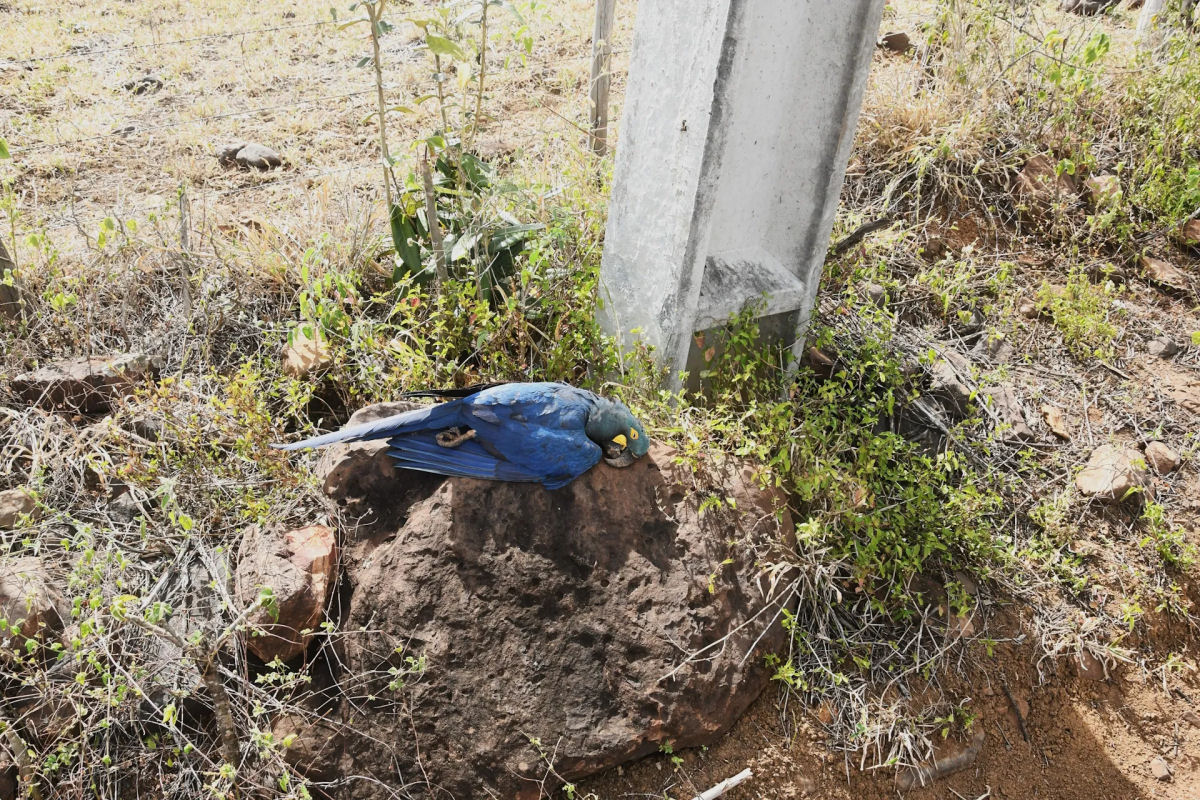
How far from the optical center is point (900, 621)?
3.28 m

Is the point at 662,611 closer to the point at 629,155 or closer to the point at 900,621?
the point at 900,621

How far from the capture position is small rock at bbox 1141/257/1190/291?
481 centimetres

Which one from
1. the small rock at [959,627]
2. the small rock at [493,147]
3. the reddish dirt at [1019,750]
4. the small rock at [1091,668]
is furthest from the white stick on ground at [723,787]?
the small rock at [493,147]

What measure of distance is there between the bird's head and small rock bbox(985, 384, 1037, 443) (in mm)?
1960

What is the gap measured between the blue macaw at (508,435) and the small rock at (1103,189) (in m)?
3.56

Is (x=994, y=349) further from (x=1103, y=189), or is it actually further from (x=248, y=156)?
(x=248, y=156)

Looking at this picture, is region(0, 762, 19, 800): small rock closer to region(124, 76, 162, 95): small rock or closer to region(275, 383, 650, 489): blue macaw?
region(275, 383, 650, 489): blue macaw

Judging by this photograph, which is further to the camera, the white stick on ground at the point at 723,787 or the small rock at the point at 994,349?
the small rock at the point at 994,349

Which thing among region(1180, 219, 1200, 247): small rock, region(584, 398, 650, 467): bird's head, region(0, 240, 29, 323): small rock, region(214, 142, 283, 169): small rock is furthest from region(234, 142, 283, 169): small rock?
region(1180, 219, 1200, 247): small rock

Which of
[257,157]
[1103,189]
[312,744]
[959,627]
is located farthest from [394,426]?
[1103,189]

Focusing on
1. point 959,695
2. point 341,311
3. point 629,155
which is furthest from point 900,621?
point 341,311

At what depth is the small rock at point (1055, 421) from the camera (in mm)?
4109

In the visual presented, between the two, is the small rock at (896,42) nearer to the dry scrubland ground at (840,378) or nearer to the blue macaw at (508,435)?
the dry scrubland ground at (840,378)

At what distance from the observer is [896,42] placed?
6008 millimetres
